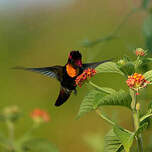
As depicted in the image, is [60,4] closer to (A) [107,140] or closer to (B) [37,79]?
(B) [37,79]

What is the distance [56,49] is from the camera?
4543 mm

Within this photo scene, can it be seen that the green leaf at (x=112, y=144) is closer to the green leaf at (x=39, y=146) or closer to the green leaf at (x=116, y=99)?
the green leaf at (x=116, y=99)

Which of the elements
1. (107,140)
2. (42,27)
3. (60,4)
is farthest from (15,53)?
(107,140)

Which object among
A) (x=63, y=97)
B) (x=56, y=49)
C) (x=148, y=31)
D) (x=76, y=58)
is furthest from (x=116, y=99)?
(x=56, y=49)

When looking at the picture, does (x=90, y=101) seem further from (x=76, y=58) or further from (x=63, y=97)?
(x=63, y=97)

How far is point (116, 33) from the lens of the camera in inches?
86.8

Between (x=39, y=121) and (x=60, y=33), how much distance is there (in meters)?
2.53

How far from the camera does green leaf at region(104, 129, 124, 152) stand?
1.16 meters

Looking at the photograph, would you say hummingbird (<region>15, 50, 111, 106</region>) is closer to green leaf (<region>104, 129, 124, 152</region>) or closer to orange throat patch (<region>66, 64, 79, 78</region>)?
orange throat patch (<region>66, 64, 79, 78</region>)

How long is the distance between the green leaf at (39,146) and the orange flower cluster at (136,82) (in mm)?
1085

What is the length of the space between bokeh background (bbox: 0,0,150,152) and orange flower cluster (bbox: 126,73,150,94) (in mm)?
1929

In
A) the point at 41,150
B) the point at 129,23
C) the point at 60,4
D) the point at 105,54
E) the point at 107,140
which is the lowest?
the point at 41,150

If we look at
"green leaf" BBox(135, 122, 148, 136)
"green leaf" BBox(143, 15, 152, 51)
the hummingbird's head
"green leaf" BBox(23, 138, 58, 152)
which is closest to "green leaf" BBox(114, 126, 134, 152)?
"green leaf" BBox(135, 122, 148, 136)

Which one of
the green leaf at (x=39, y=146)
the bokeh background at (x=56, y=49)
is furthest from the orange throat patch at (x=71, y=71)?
the bokeh background at (x=56, y=49)
